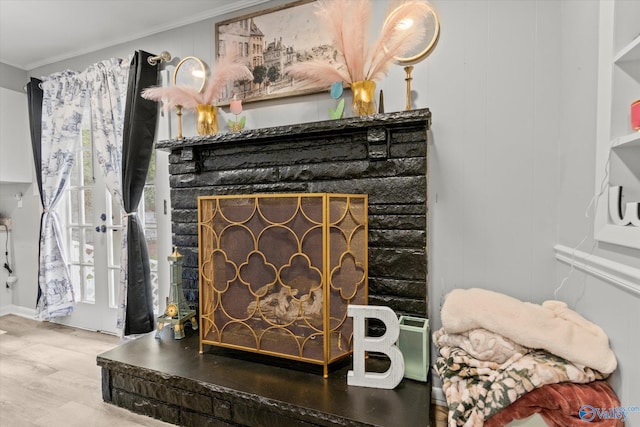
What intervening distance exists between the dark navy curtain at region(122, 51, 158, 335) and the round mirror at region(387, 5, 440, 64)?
1813 mm

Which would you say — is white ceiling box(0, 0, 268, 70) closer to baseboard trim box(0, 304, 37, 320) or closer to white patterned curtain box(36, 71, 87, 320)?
white patterned curtain box(36, 71, 87, 320)

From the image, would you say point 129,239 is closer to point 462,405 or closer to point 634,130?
point 462,405

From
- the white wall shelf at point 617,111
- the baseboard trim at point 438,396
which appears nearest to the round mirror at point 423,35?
the white wall shelf at point 617,111

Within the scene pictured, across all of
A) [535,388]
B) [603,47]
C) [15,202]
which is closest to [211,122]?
[603,47]

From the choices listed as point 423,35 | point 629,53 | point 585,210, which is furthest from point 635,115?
point 423,35

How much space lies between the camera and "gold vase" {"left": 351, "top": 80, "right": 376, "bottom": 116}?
1642mm

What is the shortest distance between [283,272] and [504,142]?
1215 mm

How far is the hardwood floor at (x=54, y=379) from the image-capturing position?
1659mm

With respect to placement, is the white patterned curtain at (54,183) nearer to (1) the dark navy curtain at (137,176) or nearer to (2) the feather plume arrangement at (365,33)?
(1) the dark navy curtain at (137,176)

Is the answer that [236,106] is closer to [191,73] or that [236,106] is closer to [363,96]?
[191,73]

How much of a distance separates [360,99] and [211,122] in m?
0.96

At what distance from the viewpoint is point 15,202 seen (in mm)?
3281

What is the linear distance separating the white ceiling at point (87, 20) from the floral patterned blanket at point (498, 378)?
7.35 ft

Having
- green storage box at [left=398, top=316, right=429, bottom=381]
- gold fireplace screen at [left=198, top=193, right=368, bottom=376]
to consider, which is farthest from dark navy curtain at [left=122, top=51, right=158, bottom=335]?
green storage box at [left=398, top=316, right=429, bottom=381]
